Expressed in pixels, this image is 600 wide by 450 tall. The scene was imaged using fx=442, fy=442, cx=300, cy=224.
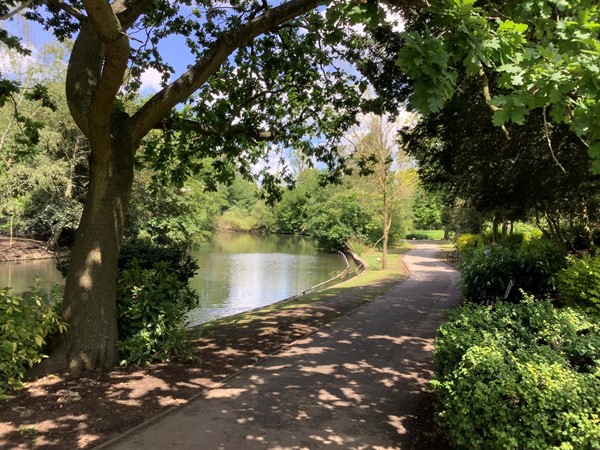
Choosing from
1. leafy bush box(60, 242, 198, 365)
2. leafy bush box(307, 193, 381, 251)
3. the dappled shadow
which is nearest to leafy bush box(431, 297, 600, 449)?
the dappled shadow

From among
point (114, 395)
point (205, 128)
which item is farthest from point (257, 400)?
point (205, 128)

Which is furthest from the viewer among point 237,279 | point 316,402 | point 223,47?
point 237,279

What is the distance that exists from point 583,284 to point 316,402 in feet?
17.0

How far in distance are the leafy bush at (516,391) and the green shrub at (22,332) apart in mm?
4644

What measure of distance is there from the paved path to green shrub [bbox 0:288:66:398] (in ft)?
6.47

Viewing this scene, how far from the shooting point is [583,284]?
7.43 m

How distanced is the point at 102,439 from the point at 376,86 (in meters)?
9.30

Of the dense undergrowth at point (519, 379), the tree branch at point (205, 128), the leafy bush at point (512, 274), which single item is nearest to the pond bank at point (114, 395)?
the dense undergrowth at point (519, 379)

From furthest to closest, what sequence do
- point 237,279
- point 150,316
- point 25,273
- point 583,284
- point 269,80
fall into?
point 237,279 → point 25,273 → point 269,80 → point 583,284 → point 150,316

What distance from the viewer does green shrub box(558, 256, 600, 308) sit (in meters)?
7.18

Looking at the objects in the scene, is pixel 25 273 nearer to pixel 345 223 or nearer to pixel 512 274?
pixel 512 274

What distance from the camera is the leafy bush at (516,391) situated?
3119 mm

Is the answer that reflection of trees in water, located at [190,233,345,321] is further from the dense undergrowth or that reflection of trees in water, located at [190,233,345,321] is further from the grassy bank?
the dense undergrowth

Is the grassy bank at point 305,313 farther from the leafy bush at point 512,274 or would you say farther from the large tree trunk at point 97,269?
the leafy bush at point 512,274
